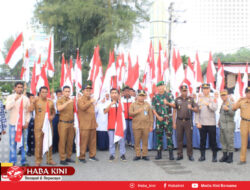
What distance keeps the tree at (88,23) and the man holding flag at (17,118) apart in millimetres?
14034

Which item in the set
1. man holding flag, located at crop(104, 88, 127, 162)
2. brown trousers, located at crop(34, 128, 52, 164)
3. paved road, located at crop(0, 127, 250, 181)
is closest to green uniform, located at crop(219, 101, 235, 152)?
paved road, located at crop(0, 127, 250, 181)

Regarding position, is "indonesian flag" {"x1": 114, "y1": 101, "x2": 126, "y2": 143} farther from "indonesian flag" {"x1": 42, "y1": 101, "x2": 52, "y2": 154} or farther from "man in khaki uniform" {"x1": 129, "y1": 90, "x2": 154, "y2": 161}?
"indonesian flag" {"x1": 42, "y1": 101, "x2": 52, "y2": 154}

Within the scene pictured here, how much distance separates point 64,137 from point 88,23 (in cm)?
1592

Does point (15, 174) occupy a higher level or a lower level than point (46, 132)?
lower

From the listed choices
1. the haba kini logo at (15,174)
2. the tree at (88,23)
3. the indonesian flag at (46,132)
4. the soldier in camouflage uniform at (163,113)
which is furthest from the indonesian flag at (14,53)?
the tree at (88,23)

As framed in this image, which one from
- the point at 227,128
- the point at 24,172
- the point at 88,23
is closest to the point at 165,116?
the point at 227,128

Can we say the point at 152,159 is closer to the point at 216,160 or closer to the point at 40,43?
the point at 216,160

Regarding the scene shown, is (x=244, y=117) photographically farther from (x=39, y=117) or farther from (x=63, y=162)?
(x=39, y=117)

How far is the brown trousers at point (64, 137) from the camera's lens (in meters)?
6.78

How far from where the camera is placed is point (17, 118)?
20.8 feet

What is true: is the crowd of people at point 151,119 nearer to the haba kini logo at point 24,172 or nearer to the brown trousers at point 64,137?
the brown trousers at point 64,137

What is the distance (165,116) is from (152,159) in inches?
44.6

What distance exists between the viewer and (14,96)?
6324 mm

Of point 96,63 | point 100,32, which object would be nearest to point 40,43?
point 100,32
